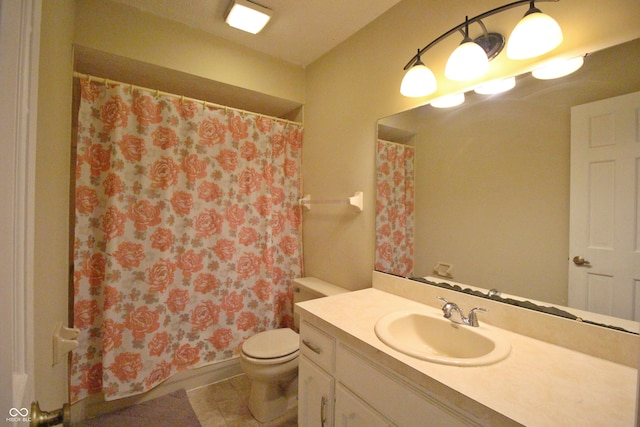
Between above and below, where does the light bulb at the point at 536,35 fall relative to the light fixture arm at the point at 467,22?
below

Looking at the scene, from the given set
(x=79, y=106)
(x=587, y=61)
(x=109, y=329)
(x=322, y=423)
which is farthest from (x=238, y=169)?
(x=587, y=61)

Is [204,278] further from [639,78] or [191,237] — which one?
[639,78]

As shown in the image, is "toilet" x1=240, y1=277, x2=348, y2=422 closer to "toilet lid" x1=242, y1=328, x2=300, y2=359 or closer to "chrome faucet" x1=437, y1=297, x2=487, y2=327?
"toilet lid" x1=242, y1=328, x2=300, y2=359

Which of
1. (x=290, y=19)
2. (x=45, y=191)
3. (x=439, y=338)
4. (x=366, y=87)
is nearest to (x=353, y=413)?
(x=439, y=338)

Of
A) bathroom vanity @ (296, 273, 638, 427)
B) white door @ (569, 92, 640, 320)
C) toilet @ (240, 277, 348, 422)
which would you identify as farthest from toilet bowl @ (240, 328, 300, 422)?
white door @ (569, 92, 640, 320)

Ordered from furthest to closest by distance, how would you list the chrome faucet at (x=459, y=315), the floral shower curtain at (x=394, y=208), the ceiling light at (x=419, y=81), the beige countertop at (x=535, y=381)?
the floral shower curtain at (x=394, y=208)
the ceiling light at (x=419, y=81)
the chrome faucet at (x=459, y=315)
the beige countertop at (x=535, y=381)

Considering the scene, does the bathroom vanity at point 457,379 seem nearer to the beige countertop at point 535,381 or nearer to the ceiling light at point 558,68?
the beige countertop at point 535,381

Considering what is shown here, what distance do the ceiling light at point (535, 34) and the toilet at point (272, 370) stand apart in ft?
5.10

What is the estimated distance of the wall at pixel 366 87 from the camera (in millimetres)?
931

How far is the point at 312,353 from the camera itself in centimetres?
121

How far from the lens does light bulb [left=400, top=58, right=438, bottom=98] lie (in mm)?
1303

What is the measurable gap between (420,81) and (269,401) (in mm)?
2011

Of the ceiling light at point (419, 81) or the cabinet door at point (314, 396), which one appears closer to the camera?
the cabinet door at point (314, 396)

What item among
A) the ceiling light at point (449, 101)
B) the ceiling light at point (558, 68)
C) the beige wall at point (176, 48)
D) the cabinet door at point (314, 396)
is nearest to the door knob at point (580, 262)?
the ceiling light at point (558, 68)
